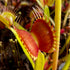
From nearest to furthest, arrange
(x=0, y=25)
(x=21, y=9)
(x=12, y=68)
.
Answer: (x=0, y=25), (x=12, y=68), (x=21, y=9)

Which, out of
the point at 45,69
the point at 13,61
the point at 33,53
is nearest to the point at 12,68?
the point at 13,61

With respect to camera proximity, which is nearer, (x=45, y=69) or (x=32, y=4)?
(x=45, y=69)

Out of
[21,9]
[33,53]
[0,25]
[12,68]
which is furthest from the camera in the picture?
[21,9]

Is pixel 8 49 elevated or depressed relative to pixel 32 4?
depressed

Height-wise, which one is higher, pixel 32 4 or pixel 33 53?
pixel 32 4

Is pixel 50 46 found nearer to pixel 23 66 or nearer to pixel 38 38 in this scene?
pixel 38 38

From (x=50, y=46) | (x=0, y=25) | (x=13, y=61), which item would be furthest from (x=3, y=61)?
(x=50, y=46)

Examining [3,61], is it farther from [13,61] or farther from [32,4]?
[32,4]

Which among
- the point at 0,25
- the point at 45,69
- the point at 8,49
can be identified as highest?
the point at 0,25

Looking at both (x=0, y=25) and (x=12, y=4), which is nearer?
(x=0, y=25)
